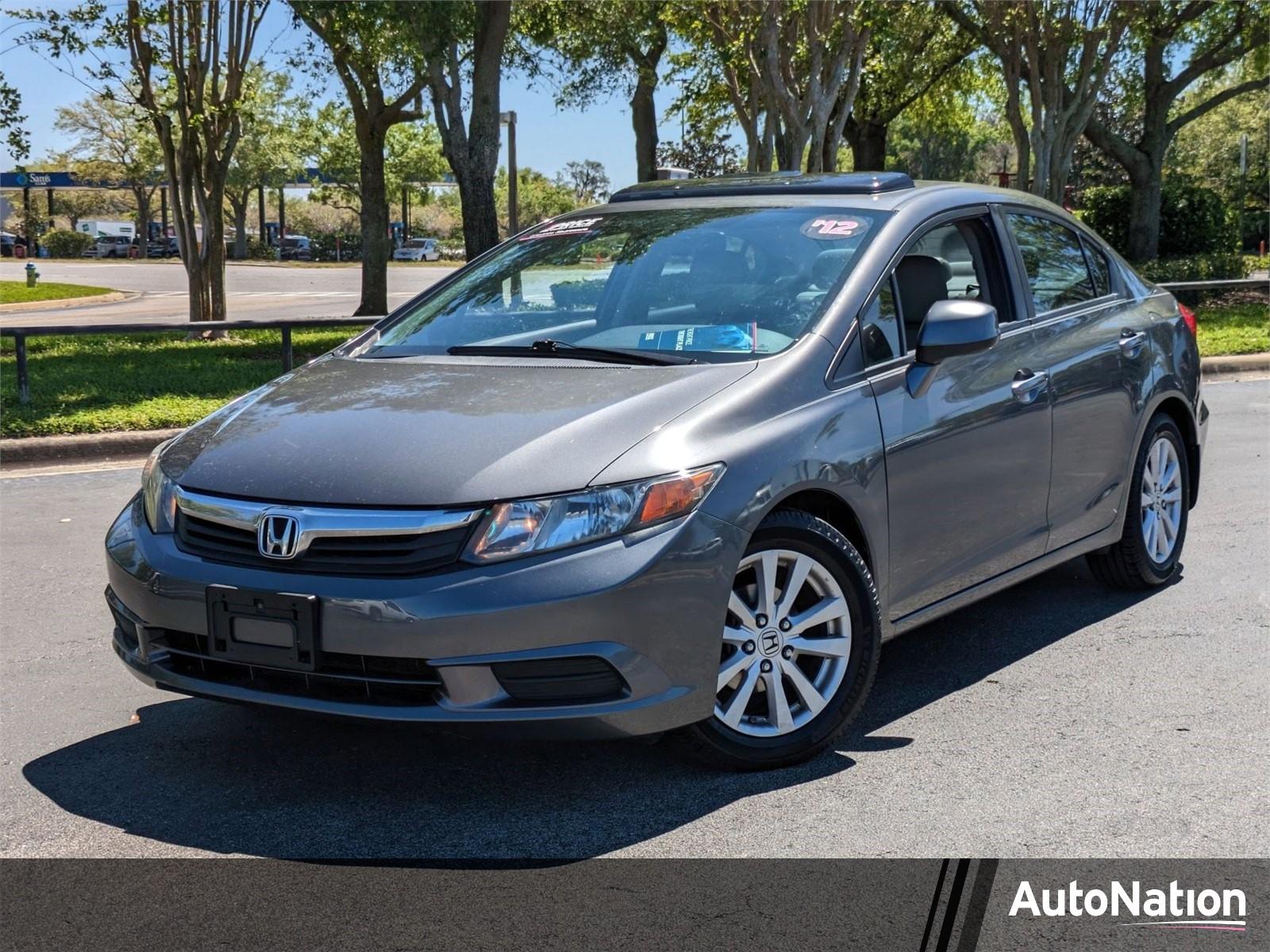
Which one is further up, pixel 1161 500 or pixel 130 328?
pixel 130 328

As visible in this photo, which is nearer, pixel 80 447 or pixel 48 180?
pixel 80 447

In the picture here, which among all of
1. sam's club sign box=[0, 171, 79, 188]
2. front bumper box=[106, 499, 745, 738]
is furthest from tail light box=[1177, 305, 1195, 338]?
sam's club sign box=[0, 171, 79, 188]

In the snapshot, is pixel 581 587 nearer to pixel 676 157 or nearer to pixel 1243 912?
pixel 1243 912

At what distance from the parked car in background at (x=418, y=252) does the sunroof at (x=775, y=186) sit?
222ft

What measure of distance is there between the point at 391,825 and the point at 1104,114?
56.3 meters

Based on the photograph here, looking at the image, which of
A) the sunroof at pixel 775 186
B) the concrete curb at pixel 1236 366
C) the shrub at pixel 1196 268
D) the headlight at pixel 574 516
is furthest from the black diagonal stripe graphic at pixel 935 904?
the shrub at pixel 1196 268

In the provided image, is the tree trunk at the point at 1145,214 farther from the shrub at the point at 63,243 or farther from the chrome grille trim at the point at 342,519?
the shrub at the point at 63,243

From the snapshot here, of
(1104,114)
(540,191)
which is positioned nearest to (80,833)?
(1104,114)

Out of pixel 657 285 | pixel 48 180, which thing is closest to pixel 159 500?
pixel 657 285

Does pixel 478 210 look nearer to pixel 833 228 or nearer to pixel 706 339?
pixel 833 228

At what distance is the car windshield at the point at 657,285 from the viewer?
459cm

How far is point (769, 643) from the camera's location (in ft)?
13.4

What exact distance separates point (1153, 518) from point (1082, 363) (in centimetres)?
97

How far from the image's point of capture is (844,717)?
4242 mm
